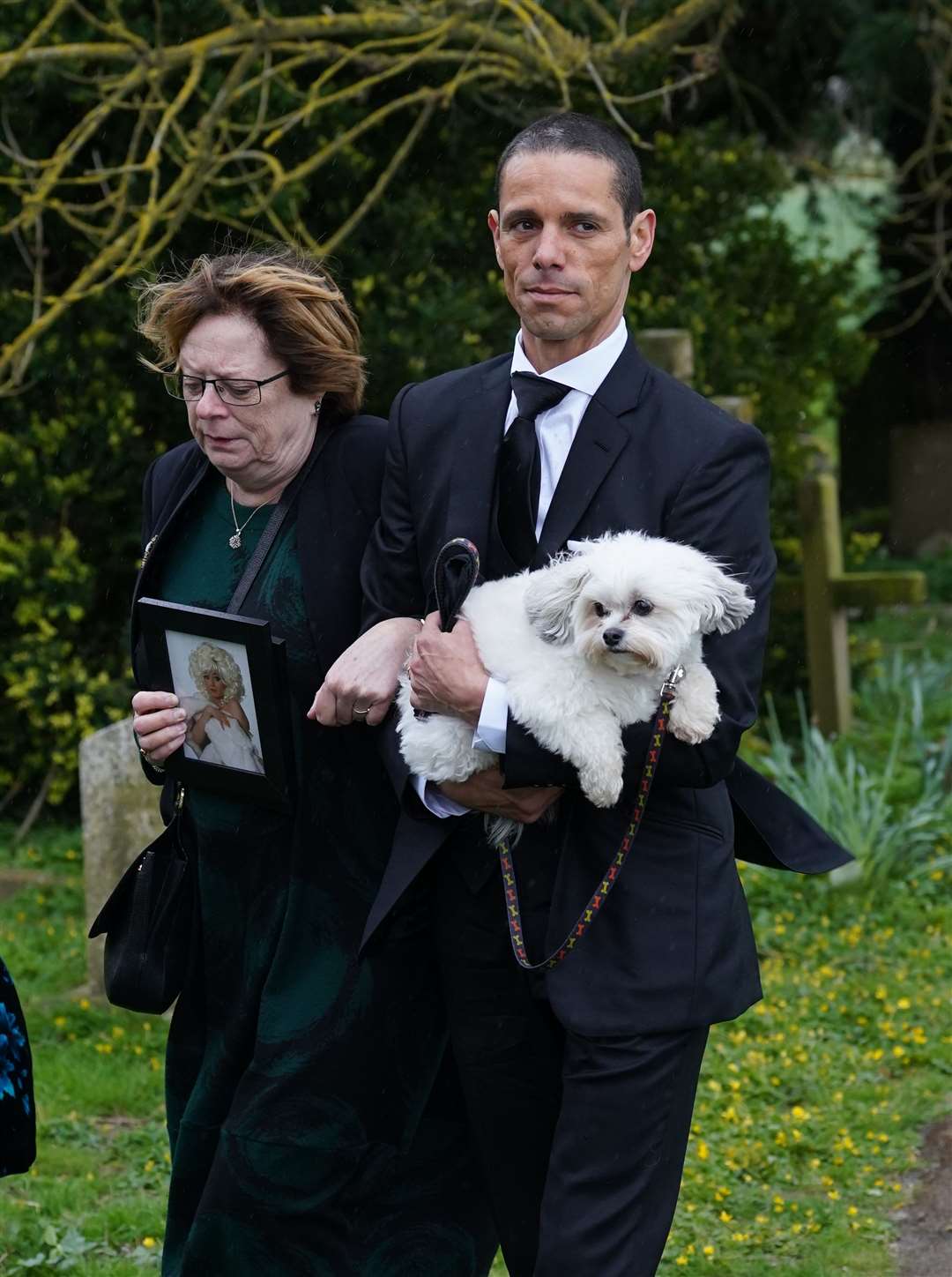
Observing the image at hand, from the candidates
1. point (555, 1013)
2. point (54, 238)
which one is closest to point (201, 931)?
point (555, 1013)

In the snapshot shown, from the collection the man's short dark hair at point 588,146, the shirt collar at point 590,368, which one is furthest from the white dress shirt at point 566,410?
the man's short dark hair at point 588,146

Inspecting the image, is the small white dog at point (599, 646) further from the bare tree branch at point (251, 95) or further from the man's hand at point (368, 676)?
the bare tree branch at point (251, 95)

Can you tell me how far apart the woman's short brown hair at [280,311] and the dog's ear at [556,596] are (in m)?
0.76

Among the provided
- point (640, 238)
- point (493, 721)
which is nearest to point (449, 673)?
point (493, 721)

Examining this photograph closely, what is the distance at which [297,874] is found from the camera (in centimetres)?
351

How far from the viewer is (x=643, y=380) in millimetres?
3127

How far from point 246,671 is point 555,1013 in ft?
2.88

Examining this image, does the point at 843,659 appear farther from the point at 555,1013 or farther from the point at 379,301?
the point at 555,1013

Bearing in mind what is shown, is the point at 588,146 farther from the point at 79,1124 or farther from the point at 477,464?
the point at 79,1124

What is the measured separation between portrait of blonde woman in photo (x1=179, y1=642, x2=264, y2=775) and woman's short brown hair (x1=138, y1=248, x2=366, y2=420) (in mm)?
572

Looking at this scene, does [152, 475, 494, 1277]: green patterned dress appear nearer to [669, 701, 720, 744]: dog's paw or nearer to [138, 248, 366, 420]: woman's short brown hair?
[138, 248, 366, 420]: woman's short brown hair

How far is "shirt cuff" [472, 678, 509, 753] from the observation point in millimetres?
3004

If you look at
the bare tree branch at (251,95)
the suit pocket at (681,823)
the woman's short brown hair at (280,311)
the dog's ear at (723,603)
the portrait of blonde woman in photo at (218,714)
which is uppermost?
the bare tree branch at (251,95)

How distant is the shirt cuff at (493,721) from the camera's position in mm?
3004
